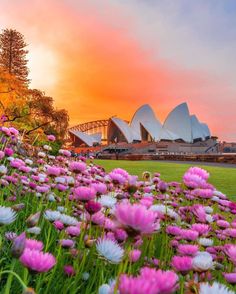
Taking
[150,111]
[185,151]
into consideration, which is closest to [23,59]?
[150,111]

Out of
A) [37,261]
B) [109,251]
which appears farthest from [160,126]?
[37,261]

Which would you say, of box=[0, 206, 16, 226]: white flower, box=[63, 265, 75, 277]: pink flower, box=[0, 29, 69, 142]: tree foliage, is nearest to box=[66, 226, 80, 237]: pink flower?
box=[63, 265, 75, 277]: pink flower

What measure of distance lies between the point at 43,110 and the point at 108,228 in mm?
23029

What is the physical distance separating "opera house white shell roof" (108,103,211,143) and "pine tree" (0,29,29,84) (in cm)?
2153

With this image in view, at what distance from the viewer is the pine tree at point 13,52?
34.4 meters

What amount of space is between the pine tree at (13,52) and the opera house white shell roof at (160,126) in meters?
21.5

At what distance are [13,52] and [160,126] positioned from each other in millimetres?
26197

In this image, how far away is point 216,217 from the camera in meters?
2.31

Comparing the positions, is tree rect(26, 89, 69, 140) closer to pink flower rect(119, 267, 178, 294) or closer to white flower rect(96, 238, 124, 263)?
white flower rect(96, 238, 124, 263)

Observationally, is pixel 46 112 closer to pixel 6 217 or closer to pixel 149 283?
pixel 6 217

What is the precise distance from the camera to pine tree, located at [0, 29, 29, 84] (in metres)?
34.4

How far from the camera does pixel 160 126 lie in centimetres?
5375

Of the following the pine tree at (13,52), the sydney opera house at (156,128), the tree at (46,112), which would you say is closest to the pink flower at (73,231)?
the tree at (46,112)

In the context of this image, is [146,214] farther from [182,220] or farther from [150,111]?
[150,111]
